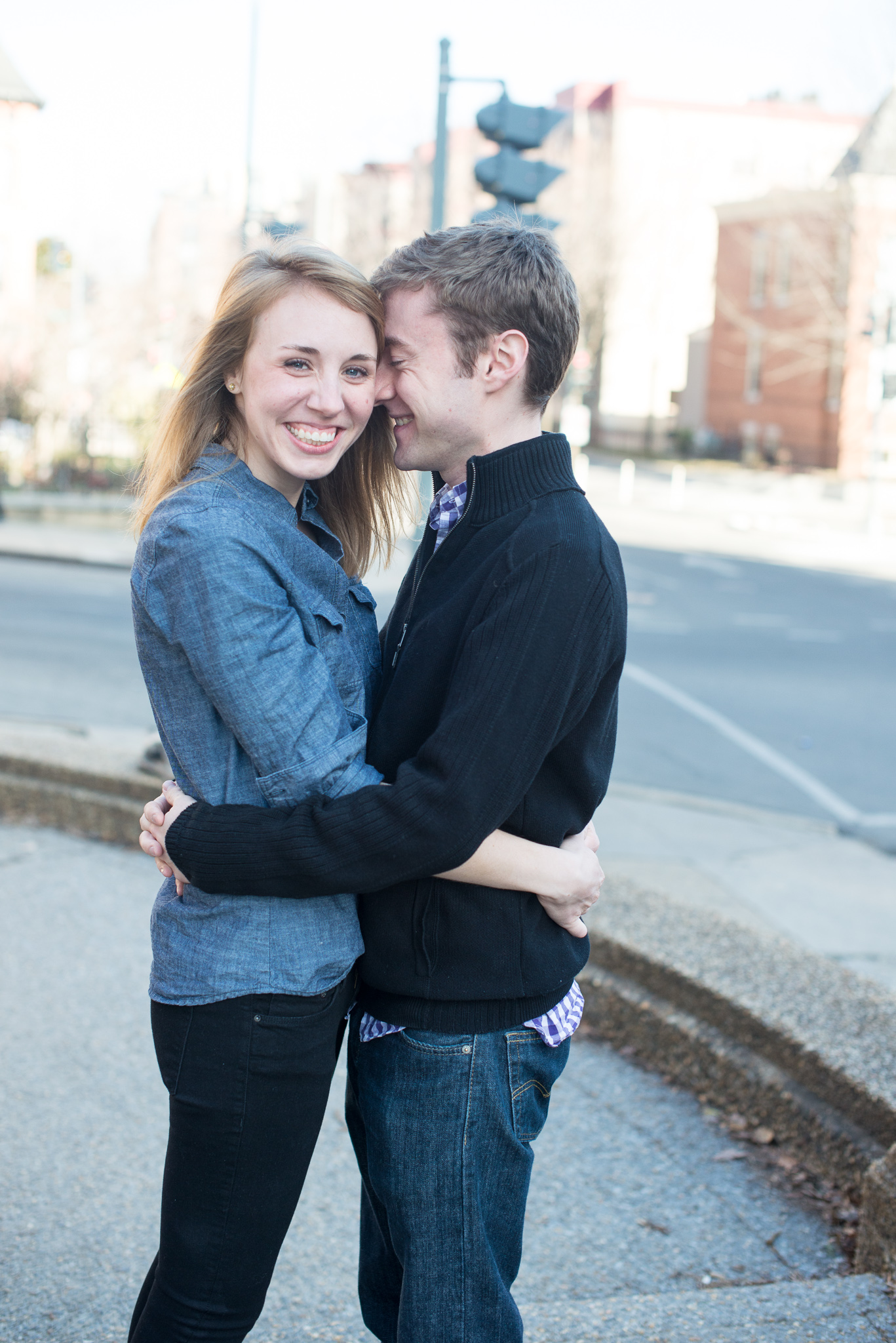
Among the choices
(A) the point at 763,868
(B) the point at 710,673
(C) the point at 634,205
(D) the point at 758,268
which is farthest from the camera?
(C) the point at 634,205

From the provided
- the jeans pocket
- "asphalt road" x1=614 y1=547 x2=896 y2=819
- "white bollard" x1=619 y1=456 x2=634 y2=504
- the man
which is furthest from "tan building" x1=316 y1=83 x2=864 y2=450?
the jeans pocket

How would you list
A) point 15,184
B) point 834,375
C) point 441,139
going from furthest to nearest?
point 15,184
point 834,375
point 441,139

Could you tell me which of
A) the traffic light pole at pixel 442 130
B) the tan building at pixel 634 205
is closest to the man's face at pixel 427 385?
the traffic light pole at pixel 442 130

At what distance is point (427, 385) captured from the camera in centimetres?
200

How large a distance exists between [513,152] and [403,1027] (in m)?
6.28

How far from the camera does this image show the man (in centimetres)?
179

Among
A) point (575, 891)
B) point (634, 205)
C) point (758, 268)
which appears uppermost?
point (634, 205)

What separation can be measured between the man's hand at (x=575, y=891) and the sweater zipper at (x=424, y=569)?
1.35 feet

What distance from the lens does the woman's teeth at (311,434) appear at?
6.58 ft

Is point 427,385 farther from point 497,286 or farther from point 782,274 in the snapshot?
point 782,274

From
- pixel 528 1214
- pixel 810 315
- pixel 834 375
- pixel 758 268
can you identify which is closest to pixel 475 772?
pixel 528 1214

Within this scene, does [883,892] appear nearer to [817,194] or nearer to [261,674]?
[261,674]

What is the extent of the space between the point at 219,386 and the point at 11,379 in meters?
25.0

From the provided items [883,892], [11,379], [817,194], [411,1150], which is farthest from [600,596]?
[817,194]
